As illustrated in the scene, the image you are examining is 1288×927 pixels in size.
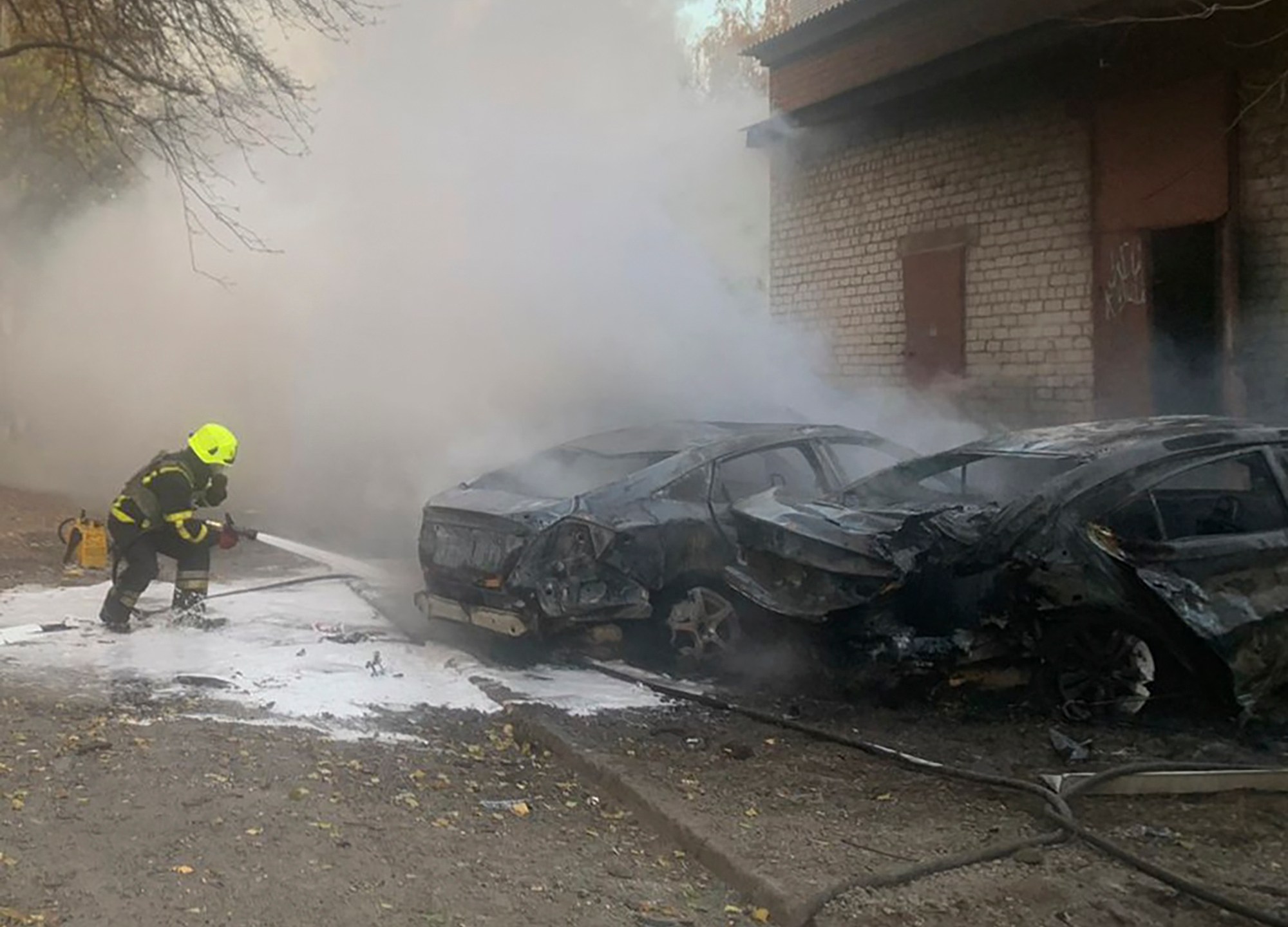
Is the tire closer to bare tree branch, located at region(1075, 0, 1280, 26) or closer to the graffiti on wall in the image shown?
bare tree branch, located at region(1075, 0, 1280, 26)

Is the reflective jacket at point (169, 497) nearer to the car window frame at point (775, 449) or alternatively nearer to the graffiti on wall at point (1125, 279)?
the car window frame at point (775, 449)

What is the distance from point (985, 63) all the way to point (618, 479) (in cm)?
621

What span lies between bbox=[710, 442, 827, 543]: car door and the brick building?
12.5 feet

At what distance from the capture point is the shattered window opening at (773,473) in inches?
295

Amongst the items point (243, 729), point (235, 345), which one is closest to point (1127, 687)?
point (243, 729)

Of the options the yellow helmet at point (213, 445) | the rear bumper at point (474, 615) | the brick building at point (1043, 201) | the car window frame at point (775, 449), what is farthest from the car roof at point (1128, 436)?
the yellow helmet at point (213, 445)

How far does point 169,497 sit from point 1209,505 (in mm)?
6267

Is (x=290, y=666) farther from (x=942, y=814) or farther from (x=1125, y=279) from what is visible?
(x=1125, y=279)

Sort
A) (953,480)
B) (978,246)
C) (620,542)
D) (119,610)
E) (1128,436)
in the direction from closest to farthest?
(1128,436) → (620,542) → (953,480) → (119,610) → (978,246)

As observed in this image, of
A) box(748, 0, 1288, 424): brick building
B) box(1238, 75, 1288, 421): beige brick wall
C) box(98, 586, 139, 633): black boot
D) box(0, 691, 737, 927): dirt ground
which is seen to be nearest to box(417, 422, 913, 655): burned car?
box(0, 691, 737, 927): dirt ground

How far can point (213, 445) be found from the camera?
798cm

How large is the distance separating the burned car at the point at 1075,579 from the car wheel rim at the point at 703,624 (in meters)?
0.67

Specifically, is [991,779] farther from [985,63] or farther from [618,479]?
[985,63]

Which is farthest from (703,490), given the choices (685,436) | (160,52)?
(160,52)
